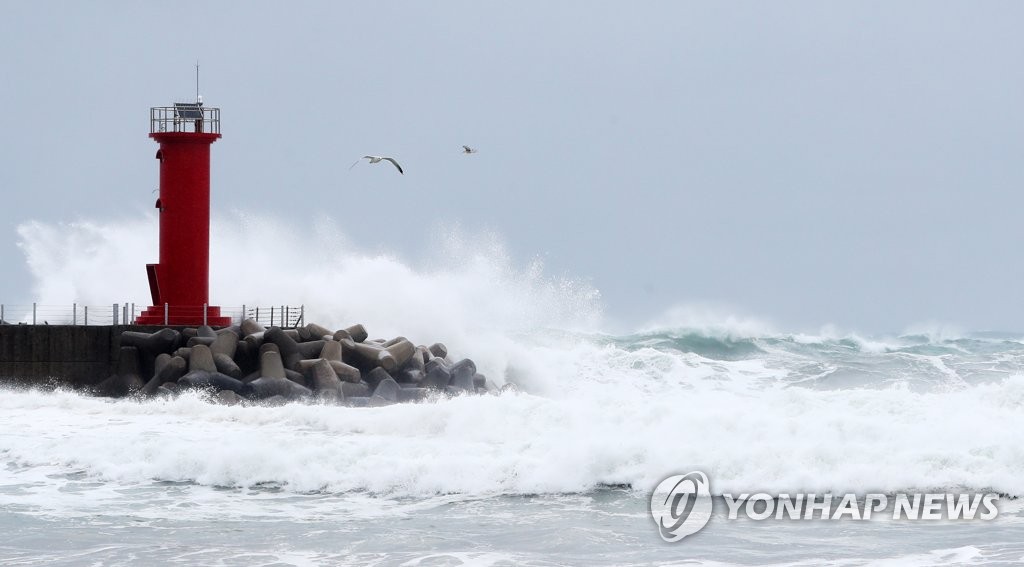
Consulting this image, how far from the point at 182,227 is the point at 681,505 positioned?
30.7 ft

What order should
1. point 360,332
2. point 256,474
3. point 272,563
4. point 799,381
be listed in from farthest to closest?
point 799,381
point 360,332
point 256,474
point 272,563

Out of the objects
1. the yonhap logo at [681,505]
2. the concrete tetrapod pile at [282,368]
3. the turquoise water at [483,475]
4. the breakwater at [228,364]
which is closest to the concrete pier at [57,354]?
the breakwater at [228,364]

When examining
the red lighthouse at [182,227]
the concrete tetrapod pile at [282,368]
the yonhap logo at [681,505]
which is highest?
the red lighthouse at [182,227]

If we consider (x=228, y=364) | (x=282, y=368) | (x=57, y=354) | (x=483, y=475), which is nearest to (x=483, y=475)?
(x=483, y=475)

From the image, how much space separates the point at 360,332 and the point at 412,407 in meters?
4.08

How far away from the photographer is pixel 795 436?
11.3 meters

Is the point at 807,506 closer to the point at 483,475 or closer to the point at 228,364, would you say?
the point at 483,475

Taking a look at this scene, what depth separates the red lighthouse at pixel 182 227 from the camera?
1697cm

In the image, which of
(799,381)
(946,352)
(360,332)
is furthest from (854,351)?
(360,332)

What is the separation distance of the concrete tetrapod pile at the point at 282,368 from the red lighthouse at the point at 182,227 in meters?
0.74

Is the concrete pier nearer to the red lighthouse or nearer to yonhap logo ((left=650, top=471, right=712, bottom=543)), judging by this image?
the red lighthouse

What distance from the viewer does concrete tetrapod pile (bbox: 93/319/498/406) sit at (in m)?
15.4

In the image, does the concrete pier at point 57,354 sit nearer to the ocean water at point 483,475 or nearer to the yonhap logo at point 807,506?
the ocean water at point 483,475

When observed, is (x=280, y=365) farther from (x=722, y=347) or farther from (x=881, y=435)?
(x=722, y=347)
